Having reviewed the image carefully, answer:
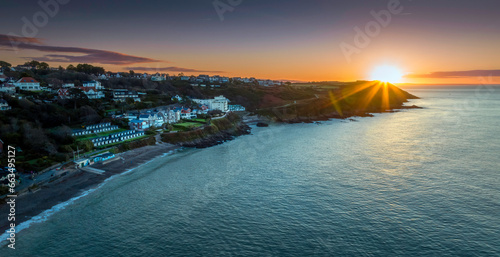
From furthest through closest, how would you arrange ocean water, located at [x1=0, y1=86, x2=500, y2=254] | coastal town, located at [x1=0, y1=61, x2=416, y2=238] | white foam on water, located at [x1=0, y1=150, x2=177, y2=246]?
coastal town, located at [x1=0, y1=61, x2=416, y2=238]
white foam on water, located at [x1=0, y1=150, x2=177, y2=246]
ocean water, located at [x1=0, y1=86, x2=500, y2=254]

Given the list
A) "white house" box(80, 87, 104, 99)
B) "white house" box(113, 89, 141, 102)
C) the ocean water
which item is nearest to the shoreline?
the ocean water

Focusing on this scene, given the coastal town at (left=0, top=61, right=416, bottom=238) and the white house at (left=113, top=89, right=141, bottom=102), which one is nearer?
the coastal town at (left=0, top=61, right=416, bottom=238)

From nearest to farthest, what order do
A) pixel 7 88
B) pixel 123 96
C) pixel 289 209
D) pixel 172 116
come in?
pixel 289 209, pixel 7 88, pixel 172 116, pixel 123 96

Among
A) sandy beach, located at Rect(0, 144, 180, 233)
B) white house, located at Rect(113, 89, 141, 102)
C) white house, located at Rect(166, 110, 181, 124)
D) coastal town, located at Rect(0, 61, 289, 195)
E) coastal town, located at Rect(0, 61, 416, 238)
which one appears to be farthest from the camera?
white house, located at Rect(113, 89, 141, 102)

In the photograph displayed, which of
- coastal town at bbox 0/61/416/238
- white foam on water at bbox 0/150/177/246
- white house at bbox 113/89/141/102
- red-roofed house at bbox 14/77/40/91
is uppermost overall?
red-roofed house at bbox 14/77/40/91

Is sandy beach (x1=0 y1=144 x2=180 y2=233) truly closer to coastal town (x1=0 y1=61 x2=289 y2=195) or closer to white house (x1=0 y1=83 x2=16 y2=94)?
coastal town (x1=0 y1=61 x2=289 y2=195)

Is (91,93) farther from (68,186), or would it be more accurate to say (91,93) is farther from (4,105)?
(68,186)

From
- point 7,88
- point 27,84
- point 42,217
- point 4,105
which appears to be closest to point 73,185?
point 42,217
